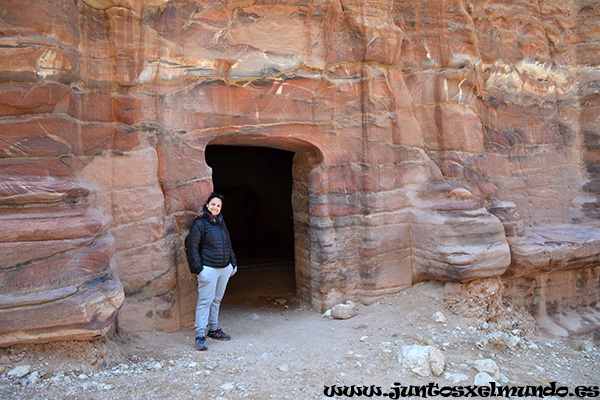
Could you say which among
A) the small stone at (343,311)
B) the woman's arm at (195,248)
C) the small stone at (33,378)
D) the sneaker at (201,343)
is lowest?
the small stone at (343,311)

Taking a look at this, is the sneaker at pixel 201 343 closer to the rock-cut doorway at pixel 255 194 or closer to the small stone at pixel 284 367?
the small stone at pixel 284 367

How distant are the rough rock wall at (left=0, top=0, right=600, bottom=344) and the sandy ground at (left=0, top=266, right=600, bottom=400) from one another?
0.26 metres

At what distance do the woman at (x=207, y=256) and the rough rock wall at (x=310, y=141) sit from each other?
561 mm

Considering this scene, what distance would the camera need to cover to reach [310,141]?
5812 millimetres

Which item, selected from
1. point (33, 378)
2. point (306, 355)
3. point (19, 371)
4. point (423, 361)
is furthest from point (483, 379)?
point (19, 371)

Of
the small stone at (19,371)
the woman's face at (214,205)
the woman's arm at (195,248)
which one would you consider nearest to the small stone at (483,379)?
the woman's arm at (195,248)

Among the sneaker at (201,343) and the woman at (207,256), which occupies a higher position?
the woman at (207,256)

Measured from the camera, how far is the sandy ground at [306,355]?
11.4ft

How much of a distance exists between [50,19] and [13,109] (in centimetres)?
92

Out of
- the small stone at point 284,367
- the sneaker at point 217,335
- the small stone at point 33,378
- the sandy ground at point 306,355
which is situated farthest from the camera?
the sneaker at point 217,335

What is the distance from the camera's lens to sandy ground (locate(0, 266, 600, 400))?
348 cm

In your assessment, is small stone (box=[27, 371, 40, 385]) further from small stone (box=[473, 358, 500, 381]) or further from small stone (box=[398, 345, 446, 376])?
small stone (box=[473, 358, 500, 381])

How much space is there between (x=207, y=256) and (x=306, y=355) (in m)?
1.44

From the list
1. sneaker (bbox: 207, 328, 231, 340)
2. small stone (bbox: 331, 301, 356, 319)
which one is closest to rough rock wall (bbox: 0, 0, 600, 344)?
small stone (bbox: 331, 301, 356, 319)
